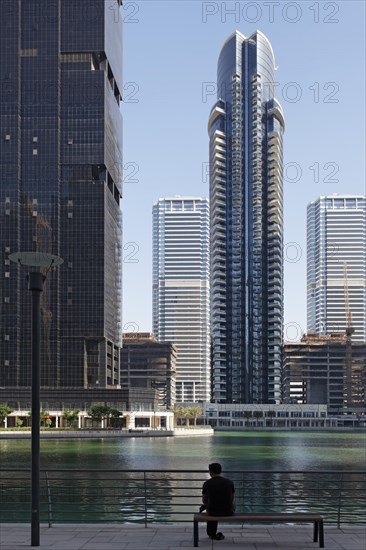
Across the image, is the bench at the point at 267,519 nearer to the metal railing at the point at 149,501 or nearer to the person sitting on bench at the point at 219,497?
the person sitting on bench at the point at 219,497

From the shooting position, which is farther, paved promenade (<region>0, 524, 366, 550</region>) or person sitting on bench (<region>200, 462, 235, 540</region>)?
person sitting on bench (<region>200, 462, 235, 540</region>)

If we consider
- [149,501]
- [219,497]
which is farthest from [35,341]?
[149,501]

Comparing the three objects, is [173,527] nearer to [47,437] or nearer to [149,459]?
[149,459]

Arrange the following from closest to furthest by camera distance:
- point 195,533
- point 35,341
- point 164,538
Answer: point 195,533
point 164,538
point 35,341

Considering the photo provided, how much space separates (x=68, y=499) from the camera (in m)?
50.7

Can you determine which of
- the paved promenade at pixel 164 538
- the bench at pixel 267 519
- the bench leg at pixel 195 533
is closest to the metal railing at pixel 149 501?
the paved promenade at pixel 164 538

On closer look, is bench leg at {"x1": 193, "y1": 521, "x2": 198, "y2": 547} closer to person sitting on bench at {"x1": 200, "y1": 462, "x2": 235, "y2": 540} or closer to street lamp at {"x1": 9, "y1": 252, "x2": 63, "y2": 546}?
person sitting on bench at {"x1": 200, "y1": 462, "x2": 235, "y2": 540}

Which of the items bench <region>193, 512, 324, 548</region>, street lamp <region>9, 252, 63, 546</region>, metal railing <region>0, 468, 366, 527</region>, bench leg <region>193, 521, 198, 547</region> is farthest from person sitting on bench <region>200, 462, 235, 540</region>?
metal railing <region>0, 468, 366, 527</region>

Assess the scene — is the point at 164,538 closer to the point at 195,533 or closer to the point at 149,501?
the point at 195,533

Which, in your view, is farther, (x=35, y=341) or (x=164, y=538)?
(x=35, y=341)

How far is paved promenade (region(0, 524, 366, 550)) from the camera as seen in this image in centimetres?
1934

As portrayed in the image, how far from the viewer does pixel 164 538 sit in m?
20.5

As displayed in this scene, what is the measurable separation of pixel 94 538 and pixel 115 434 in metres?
165

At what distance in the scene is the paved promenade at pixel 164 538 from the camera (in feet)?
63.5
